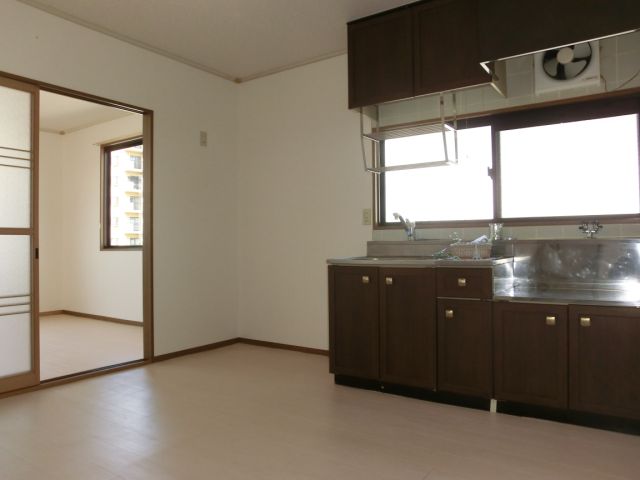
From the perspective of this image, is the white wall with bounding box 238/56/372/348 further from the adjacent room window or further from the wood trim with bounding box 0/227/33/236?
the adjacent room window

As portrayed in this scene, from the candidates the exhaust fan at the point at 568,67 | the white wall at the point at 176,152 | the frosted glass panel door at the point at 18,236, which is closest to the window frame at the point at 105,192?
the white wall at the point at 176,152

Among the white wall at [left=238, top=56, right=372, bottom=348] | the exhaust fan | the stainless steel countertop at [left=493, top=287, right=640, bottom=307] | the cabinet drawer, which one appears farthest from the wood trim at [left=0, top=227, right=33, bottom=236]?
the exhaust fan

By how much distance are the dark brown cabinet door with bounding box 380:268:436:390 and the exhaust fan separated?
4.81ft

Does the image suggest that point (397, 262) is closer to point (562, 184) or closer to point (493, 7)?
point (562, 184)

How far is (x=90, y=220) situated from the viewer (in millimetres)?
6316

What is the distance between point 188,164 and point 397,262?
2.32 meters

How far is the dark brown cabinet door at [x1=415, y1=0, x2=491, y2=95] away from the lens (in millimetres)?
3018

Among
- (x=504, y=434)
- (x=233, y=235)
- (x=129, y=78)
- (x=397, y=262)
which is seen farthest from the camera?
(x=233, y=235)

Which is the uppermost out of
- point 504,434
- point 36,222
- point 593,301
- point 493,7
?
point 493,7

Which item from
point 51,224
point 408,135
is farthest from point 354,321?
point 51,224

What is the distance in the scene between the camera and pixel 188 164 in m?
4.33

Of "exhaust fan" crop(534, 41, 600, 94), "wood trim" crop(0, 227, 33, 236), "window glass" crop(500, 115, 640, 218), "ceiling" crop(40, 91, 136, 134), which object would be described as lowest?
"wood trim" crop(0, 227, 33, 236)

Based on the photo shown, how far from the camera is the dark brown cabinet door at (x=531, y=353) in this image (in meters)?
2.49

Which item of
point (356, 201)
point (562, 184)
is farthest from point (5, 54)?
point (562, 184)
